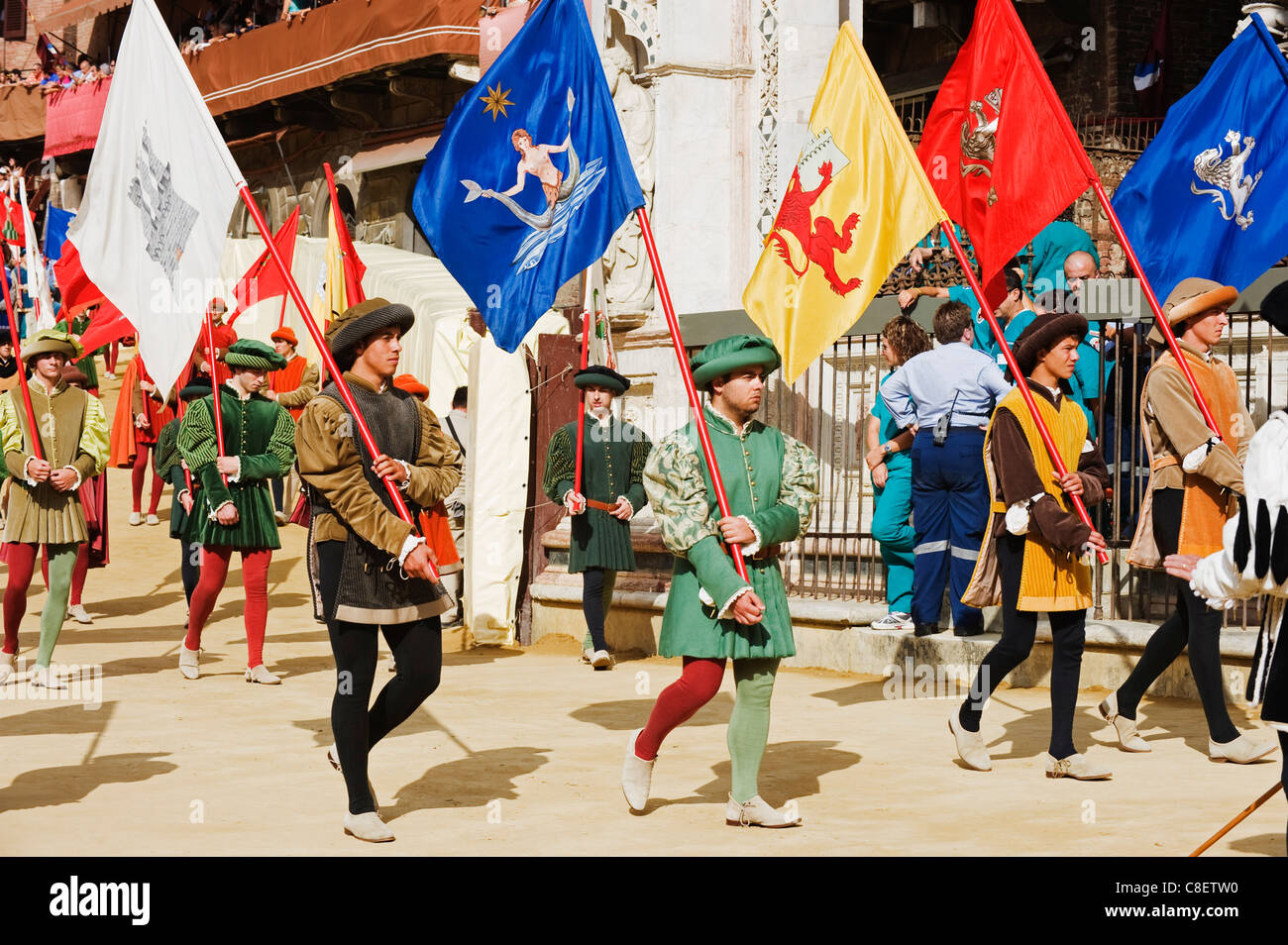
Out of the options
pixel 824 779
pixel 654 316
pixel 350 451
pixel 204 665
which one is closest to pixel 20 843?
pixel 350 451

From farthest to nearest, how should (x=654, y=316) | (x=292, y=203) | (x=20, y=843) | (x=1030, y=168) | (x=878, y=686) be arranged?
(x=292, y=203) → (x=654, y=316) → (x=878, y=686) → (x=1030, y=168) → (x=20, y=843)

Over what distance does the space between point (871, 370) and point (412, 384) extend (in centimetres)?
305

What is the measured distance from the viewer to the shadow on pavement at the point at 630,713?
348 inches

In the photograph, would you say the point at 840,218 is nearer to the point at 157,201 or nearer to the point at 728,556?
the point at 728,556

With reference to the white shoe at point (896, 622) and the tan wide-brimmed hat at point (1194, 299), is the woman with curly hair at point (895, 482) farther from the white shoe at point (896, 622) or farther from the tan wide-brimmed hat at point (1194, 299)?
the tan wide-brimmed hat at point (1194, 299)

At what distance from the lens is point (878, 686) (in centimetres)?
998

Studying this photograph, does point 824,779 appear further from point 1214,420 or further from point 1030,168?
point 1030,168

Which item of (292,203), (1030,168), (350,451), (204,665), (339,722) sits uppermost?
(292,203)

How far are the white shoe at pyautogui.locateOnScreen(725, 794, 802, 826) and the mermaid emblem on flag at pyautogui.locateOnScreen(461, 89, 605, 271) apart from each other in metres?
2.46

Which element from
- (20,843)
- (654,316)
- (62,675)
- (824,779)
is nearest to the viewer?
(20,843)

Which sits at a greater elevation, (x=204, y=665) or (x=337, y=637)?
(x=337, y=637)

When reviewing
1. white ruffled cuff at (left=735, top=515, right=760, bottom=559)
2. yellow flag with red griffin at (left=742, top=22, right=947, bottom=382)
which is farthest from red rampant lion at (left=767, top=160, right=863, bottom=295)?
white ruffled cuff at (left=735, top=515, right=760, bottom=559)

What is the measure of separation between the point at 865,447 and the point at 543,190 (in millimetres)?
4072

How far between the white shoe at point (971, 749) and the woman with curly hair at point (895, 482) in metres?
2.88
